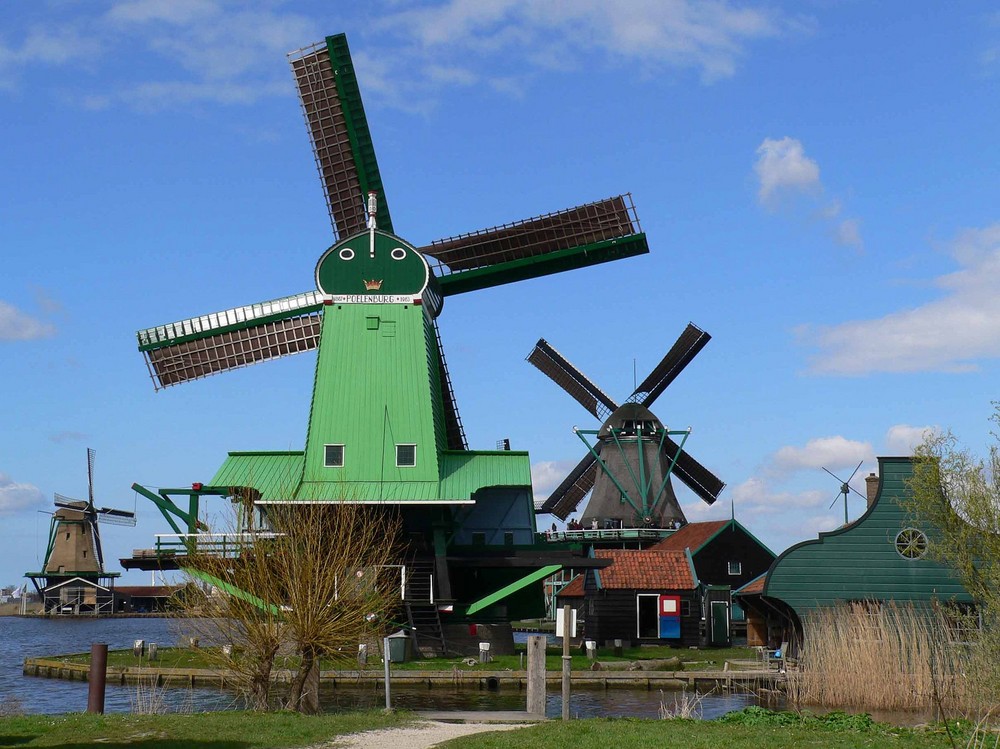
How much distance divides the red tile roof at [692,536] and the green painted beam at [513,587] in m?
12.5

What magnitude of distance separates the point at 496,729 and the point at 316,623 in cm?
422

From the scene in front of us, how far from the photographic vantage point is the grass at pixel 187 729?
50.2 feet

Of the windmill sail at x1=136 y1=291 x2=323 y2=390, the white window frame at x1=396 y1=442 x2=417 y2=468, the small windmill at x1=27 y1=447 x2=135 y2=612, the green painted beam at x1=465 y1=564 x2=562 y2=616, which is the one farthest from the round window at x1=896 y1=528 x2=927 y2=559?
the small windmill at x1=27 y1=447 x2=135 y2=612

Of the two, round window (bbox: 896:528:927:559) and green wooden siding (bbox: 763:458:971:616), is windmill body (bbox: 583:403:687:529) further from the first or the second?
round window (bbox: 896:528:927:559)

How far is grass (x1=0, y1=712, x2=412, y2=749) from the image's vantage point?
603 inches

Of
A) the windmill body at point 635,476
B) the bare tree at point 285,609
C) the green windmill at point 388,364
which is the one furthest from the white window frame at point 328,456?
the windmill body at point 635,476

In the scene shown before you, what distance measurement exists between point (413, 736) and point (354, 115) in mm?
26333

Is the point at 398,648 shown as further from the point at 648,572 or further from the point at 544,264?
the point at 544,264

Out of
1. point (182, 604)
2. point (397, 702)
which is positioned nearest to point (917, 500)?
point (397, 702)

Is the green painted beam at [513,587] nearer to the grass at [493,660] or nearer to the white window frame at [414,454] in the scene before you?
the grass at [493,660]

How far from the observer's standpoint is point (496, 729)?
683 inches

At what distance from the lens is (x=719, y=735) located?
1562 cm

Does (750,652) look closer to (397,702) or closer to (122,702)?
(397,702)

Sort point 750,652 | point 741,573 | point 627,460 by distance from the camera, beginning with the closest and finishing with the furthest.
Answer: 1. point 750,652
2. point 741,573
3. point 627,460
